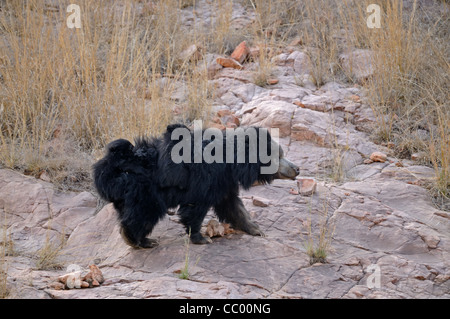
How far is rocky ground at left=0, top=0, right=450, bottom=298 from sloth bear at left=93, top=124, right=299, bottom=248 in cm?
24

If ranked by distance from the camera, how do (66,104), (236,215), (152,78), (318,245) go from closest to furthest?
(318,245) → (236,215) → (66,104) → (152,78)

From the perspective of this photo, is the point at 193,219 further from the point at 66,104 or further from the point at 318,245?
the point at 66,104

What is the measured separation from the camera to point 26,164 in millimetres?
5762

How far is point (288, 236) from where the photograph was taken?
4.66 meters

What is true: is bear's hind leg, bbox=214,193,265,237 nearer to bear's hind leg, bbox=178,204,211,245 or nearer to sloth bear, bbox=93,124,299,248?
sloth bear, bbox=93,124,299,248

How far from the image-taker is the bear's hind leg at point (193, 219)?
14.3 feet

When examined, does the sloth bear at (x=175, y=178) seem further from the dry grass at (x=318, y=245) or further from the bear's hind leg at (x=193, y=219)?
the dry grass at (x=318, y=245)

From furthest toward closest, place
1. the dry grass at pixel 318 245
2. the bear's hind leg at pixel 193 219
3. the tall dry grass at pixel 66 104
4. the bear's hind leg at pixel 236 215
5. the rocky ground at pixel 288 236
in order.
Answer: the tall dry grass at pixel 66 104, the bear's hind leg at pixel 236 215, the bear's hind leg at pixel 193 219, the dry grass at pixel 318 245, the rocky ground at pixel 288 236

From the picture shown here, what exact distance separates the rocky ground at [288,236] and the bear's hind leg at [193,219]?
0.36ft

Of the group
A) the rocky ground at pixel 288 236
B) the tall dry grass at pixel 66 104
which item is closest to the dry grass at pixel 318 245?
the rocky ground at pixel 288 236

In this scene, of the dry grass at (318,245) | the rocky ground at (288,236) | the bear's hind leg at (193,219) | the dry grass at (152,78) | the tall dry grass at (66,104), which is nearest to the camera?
the rocky ground at (288,236)

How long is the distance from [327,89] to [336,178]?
2.39 metres

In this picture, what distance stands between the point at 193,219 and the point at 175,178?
0.38 meters

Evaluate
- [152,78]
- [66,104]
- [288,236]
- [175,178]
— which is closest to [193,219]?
[175,178]
